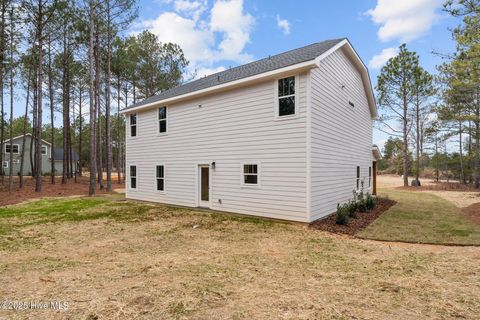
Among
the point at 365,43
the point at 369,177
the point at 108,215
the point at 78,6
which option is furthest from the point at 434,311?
the point at 78,6

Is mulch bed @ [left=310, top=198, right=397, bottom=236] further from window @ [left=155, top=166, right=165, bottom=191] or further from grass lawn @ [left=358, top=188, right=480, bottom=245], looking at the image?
window @ [left=155, top=166, right=165, bottom=191]

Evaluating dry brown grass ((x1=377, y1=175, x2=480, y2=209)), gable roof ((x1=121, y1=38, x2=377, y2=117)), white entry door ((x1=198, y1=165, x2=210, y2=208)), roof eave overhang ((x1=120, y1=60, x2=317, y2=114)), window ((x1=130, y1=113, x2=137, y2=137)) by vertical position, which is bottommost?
dry brown grass ((x1=377, y1=175, x2=480, y2=209))

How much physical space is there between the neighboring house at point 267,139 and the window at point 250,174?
4cm

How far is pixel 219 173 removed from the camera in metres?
9.95

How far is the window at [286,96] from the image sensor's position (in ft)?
26.8

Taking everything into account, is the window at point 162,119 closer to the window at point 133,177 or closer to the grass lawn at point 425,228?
the window at point 133,177

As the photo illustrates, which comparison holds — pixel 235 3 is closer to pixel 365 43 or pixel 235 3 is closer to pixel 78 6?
pixel 365 43

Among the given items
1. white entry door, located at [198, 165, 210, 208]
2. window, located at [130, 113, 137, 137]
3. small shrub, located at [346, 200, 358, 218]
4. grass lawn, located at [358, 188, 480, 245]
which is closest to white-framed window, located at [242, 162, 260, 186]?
white entry door, located at [198, 165, 210, 208]

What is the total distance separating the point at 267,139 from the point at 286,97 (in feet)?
4.76

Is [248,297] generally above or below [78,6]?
below

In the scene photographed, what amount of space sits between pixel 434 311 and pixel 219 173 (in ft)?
24.9

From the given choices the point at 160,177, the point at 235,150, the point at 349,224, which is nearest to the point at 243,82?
the point at 235,150

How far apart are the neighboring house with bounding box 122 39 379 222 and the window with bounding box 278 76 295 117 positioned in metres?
0.03

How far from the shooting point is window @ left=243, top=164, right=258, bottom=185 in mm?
8898
